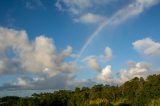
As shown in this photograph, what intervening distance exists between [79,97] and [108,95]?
1749 centimetres

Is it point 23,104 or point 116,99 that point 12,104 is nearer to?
point 23,104

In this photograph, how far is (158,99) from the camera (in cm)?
14288

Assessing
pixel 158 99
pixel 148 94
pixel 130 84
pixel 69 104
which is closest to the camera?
pixel 158 99

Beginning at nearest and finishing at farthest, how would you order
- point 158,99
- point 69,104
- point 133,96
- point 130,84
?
point 158,99 → point 133,96 → point 69,104 → point 130,84

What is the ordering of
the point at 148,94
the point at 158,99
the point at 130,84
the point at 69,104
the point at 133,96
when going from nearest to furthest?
Result: the point at 158,99
the point at 148,94
the point at 133,96
the point at 69,104
the point at 130,84

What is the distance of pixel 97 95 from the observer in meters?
184

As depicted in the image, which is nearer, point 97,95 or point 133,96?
point 133,96

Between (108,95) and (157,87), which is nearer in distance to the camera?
(157,87)

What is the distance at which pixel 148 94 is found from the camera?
5989 inches

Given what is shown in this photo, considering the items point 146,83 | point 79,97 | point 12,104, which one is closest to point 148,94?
point 146,83

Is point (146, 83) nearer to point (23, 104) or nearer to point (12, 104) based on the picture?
point (23, 104)

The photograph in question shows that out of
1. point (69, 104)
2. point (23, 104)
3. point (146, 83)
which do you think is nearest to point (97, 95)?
point (69, 104)

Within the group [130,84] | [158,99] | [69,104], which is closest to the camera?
[158,99]

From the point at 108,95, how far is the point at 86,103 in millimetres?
18840
